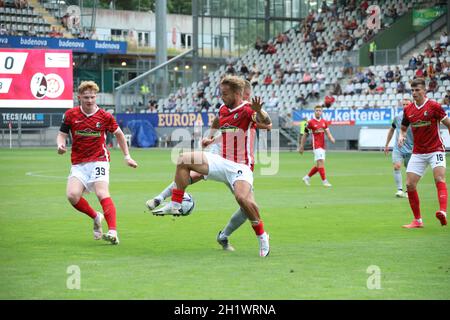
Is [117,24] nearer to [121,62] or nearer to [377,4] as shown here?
[121,62]

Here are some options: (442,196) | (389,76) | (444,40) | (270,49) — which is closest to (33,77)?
(270,49)

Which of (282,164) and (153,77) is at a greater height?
(153,77)

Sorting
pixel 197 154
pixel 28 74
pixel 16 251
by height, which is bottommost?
pixel 16 251

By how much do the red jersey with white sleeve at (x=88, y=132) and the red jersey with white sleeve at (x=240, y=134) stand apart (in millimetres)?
2089

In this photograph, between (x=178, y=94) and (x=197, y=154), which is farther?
(x=178, y=94)

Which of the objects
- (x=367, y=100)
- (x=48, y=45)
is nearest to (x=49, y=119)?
(x=48, y=45)

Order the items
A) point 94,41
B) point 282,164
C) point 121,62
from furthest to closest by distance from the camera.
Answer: point 121,62 → point 94,41 → point 282,164

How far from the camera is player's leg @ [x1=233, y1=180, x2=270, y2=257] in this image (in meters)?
11.2

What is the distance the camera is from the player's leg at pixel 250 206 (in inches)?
440

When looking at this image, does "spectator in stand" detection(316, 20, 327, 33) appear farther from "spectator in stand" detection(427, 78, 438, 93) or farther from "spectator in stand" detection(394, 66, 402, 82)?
"spectator in stand" detection(427, 78, 438, 93)

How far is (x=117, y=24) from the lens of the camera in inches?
3334

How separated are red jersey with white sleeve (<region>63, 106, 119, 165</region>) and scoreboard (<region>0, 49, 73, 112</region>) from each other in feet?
129
